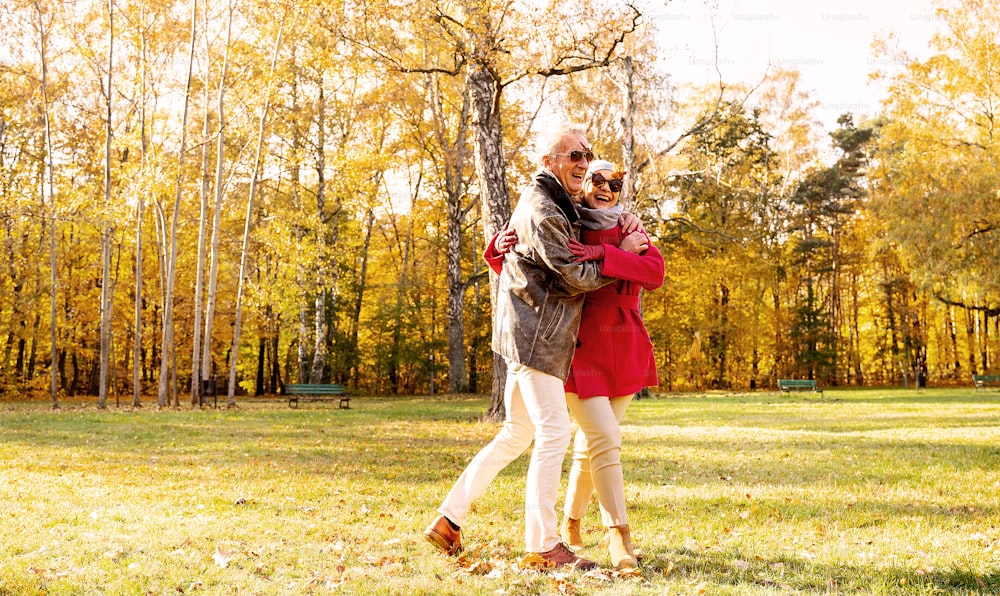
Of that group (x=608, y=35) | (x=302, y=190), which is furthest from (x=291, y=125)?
(x=608, y=35)

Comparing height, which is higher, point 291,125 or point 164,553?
point 291,125

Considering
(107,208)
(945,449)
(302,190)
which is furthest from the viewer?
(302,190)

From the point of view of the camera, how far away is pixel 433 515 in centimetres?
546

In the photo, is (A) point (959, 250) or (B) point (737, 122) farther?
(B) point (737, 122)

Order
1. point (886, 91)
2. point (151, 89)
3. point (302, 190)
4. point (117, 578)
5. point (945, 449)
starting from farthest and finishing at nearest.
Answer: point (302, 190), point (886, 91), point (151, 89), point (945, 449), point (117, 578)

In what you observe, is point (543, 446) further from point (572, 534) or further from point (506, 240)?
point (506, 240)

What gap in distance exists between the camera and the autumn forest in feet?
61.6

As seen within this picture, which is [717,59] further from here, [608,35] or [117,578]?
[117,578]

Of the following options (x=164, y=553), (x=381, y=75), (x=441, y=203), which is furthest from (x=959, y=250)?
(x=164, y=553)

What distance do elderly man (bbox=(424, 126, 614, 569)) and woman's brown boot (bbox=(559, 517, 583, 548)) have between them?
0.48 metres

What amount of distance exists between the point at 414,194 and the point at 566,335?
30.2 m

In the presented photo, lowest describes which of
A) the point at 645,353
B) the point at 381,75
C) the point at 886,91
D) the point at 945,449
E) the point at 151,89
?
the point at 945,449

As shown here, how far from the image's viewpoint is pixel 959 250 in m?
22.1

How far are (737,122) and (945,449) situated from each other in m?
26.6
